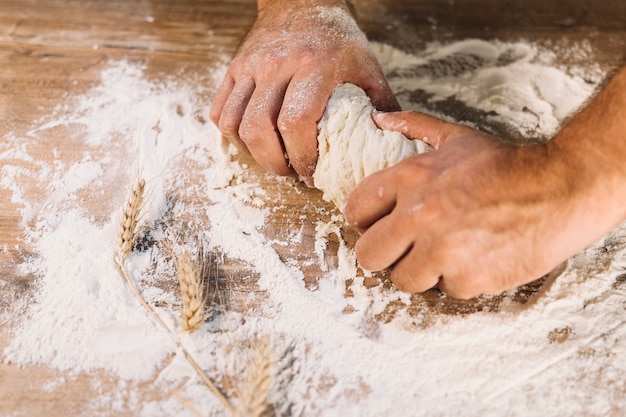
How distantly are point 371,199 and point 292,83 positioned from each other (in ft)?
1.26

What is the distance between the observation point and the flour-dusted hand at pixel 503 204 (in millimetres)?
1032

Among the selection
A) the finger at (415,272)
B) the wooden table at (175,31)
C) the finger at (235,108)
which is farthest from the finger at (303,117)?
the finger at (415,272)

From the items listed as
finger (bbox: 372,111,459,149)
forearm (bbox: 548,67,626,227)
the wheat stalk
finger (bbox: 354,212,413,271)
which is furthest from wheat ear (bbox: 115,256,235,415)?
forearm (bbox: 548,67,626,227)

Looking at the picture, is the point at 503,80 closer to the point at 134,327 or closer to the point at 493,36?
the point at 493,36

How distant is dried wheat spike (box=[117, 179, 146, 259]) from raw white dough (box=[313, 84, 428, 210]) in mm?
432

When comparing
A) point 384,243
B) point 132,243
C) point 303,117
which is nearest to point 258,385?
point 384,243

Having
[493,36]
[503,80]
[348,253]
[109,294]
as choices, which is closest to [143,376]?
[109,294]

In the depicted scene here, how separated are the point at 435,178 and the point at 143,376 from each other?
2.28ft

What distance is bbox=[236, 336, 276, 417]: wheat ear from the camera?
3.25 ft

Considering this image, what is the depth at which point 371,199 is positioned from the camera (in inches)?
43.6

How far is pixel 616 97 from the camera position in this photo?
3.49ft

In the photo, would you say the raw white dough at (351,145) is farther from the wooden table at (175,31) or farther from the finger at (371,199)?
the wooden table at (175,31)

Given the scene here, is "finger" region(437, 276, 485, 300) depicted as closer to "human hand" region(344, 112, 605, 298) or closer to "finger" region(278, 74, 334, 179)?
"human hand" region(344, 112, 605, 298)

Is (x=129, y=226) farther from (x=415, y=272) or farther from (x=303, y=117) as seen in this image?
(x=415, y=272)
